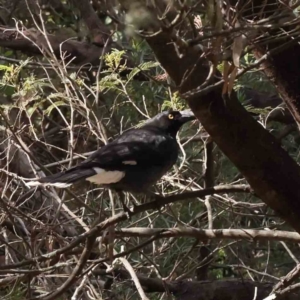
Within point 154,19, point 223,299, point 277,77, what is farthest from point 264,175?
point 223,299

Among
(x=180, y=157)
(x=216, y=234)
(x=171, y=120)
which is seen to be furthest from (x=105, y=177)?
(x=180, y=157)

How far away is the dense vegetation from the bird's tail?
0.39 ft

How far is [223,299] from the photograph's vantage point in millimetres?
4012

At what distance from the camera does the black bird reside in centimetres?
356

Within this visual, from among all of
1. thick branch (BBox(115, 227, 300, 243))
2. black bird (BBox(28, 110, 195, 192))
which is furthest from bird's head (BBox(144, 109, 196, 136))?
thick branch (BBox(115, 227, 300, 243))

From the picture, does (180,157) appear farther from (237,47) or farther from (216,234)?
(237,47)

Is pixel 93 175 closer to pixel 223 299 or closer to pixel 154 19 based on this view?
pixel 223 299

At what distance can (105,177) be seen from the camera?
11.8 ft

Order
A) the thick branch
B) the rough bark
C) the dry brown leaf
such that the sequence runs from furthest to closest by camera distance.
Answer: the thick branch → the rough bark → the dry brown leaf

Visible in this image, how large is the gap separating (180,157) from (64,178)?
1372 millimetres

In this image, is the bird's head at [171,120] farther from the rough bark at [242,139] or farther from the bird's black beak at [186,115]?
the rough bark at [242,139]

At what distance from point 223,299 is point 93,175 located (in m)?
1.09

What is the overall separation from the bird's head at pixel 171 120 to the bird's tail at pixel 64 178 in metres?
0.79

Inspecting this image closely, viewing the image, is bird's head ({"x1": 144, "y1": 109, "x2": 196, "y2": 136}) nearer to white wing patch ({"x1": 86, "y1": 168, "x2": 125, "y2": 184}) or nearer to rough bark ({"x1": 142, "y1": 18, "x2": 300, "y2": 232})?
white wing patch ({"x1": 86, "y1": 168, "x2": 125, "y2": 184})
